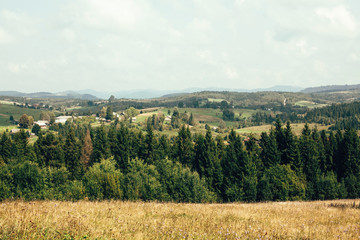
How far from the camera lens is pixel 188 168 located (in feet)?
193

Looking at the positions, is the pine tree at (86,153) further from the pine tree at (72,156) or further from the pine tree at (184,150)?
the pine tree at (184,150)

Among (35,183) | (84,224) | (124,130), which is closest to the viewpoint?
(84,224)

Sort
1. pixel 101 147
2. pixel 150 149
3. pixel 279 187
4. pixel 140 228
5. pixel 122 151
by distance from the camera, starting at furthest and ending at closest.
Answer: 1. pixel 101 147
2. pixel 122 151
3. pixel 150 149
4. pixel 279 187
5. pixel 140 228

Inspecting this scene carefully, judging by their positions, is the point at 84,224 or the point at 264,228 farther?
the point at 264,228

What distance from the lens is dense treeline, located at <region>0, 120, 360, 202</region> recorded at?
46.3 m

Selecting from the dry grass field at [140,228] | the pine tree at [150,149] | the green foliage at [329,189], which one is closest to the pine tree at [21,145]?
the pine tree at [150,149]

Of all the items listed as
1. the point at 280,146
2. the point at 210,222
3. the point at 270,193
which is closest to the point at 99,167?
the point at 270,193

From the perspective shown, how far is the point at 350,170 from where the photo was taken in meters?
69.2

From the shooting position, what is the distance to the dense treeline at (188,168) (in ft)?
152

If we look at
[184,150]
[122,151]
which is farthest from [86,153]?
[184,150]

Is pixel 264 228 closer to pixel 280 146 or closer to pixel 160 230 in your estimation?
pixel 160 230

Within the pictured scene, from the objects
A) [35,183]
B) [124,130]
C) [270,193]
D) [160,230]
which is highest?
[160,230]

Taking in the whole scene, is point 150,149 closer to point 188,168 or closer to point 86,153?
point 188,168

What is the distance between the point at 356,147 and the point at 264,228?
76.1 meters
